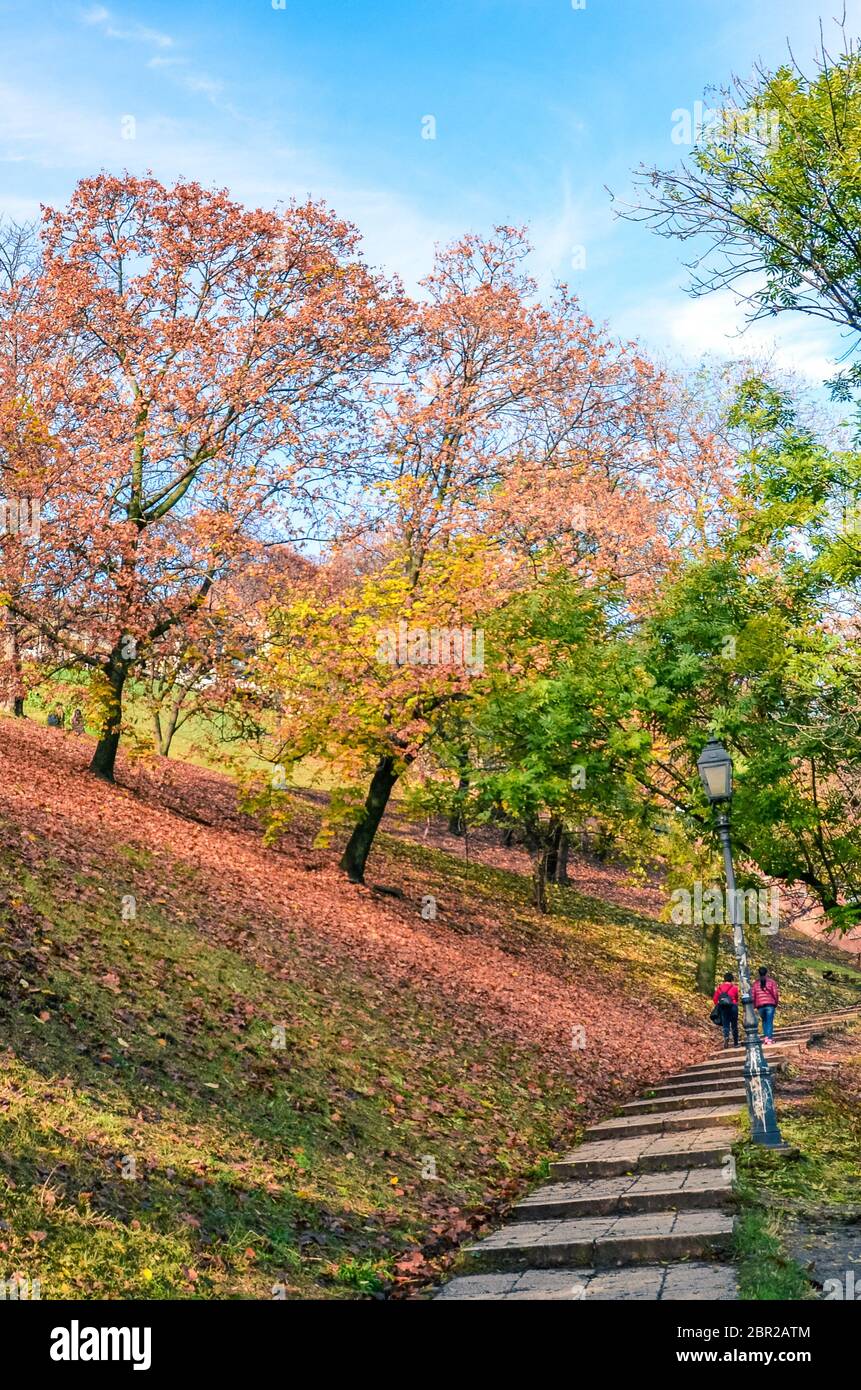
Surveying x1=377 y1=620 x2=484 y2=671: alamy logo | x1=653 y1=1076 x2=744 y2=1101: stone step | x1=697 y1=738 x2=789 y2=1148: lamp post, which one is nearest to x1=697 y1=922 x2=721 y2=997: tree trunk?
x1=653 y1=1076 x2=744 y2=1101: stone step

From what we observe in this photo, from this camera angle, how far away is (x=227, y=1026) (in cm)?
1144

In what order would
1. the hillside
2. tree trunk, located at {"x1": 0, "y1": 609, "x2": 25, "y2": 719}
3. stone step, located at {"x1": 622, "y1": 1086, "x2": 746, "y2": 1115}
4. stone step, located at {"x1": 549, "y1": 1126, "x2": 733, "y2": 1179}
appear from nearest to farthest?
the hillside, stone step, located at {"x1": 549, "y1": 1126, "x2": 733, "y2": 1179}, stone step, located at {"x1": 622, "y1": 1086, "x2": 746, "y2": 1115}, tree trunk, located at {"x1": 0, "y1": 609, "x2": 25, "y2": 719}

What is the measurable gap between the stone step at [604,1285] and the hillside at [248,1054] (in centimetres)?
63

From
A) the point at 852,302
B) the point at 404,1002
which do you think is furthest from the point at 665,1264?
the point at 852,302

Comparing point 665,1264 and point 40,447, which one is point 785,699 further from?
point 40,447

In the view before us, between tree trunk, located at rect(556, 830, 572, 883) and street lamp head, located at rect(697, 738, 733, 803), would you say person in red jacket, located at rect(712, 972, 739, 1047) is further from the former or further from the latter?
tree trunk, located at rect(556, 830, 572, 883)

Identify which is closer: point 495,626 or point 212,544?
point 212,544

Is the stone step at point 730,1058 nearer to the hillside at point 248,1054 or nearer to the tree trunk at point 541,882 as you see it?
the hillside at point 248,1054

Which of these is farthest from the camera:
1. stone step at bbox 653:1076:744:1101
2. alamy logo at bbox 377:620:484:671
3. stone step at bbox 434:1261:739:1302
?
alamy logo at bbox 377:620:484:671

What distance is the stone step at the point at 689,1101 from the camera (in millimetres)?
14422

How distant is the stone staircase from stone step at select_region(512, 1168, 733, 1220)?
0.04 ft

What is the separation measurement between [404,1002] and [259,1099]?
5.76 metres

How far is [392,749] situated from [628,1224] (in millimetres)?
13634

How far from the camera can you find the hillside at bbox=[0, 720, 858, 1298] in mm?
7352
